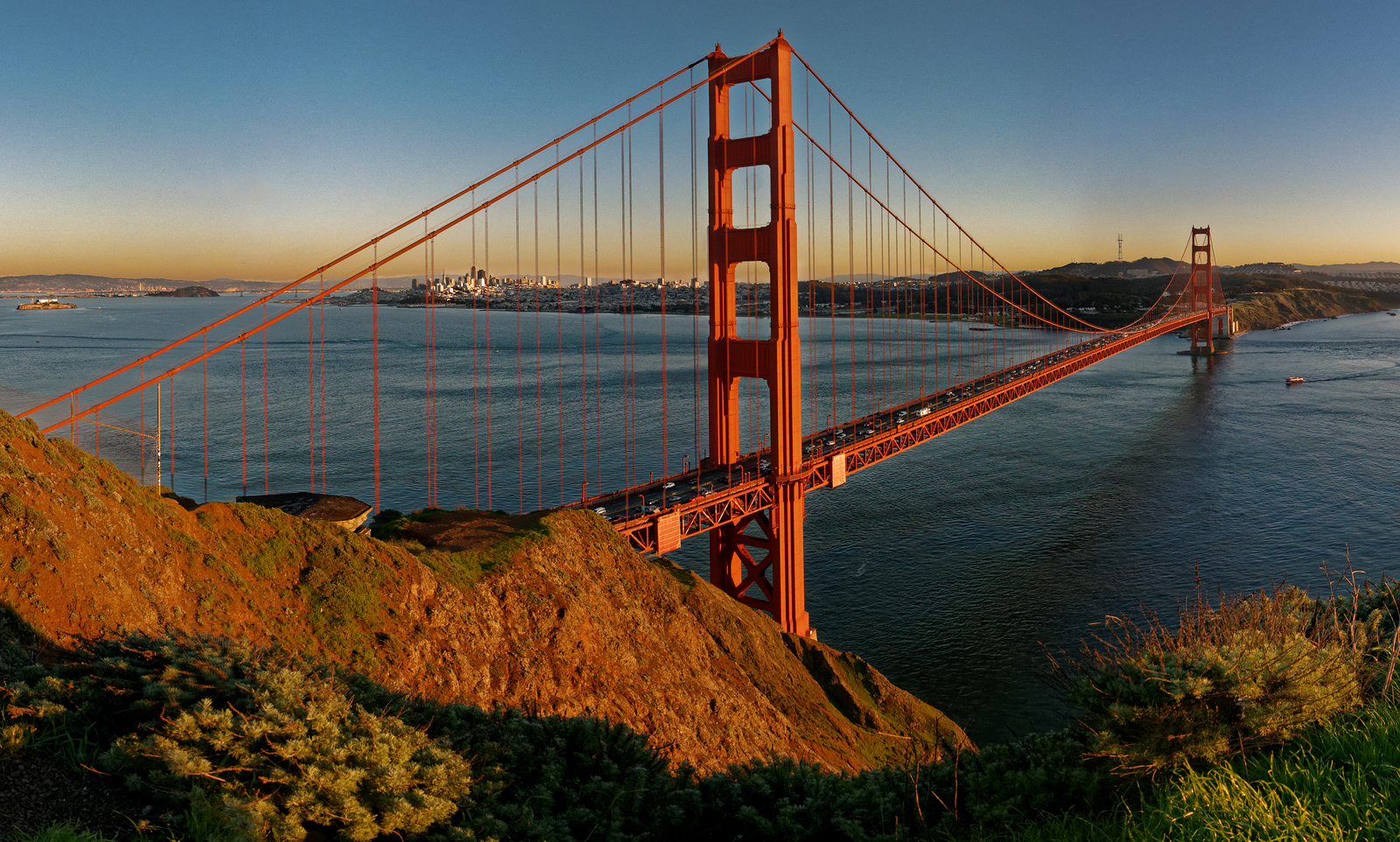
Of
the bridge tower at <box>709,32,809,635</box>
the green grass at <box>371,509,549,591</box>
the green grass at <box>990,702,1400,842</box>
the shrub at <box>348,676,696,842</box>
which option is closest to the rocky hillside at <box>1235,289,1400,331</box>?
the bridge tower at <box>709,32,809,635</box>

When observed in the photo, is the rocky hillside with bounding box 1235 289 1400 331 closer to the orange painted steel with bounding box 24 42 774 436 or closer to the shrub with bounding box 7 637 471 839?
the orange painted steel with bounding box 24 42 774 436

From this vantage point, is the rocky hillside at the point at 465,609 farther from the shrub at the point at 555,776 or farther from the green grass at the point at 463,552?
the shrub at the point at 555,776

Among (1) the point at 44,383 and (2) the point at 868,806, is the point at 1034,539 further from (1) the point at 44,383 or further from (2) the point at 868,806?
(1) the point at 44,383

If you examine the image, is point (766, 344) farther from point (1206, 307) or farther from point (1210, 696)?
point (1206, 307)

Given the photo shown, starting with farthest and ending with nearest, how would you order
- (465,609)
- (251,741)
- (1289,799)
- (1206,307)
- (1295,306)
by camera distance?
(1295,306), (1206,307), (465,609), (251,741), (1289,799)

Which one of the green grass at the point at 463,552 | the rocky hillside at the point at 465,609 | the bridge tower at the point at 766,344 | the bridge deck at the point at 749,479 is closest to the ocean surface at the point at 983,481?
the bridge tower at the point at 766,344

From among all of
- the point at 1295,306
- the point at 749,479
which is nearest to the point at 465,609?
the point at 749,479
